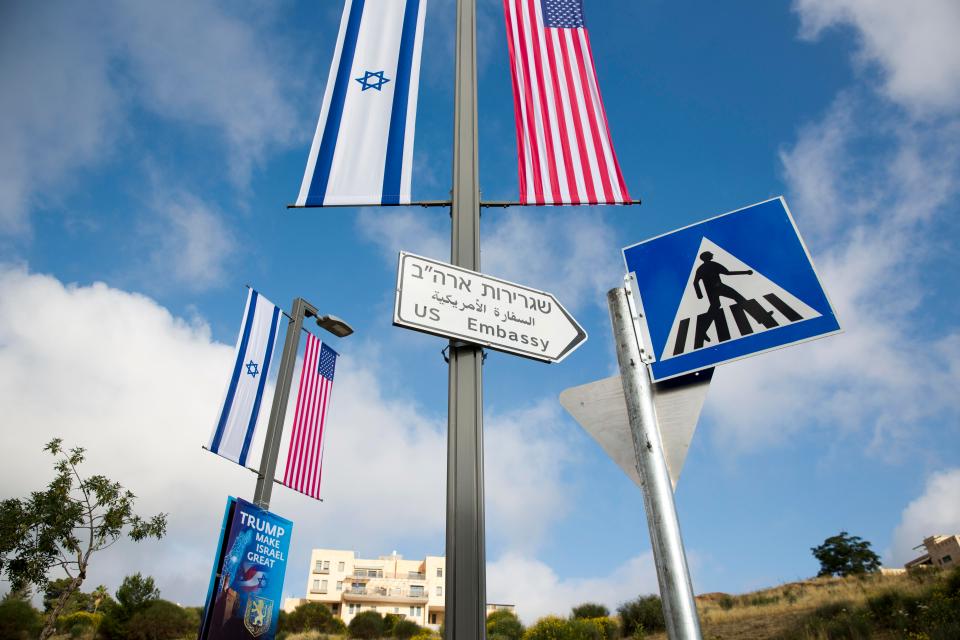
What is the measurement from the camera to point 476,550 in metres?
3.11

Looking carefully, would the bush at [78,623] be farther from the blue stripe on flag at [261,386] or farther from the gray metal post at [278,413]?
the gray metal post at [278,413]

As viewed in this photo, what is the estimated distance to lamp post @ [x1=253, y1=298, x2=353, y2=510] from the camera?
7.61 metres

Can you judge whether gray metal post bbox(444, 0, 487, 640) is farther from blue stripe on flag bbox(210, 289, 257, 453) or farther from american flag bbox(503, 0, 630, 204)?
blue stripe on flag bbox(210, 289, 257, 453)

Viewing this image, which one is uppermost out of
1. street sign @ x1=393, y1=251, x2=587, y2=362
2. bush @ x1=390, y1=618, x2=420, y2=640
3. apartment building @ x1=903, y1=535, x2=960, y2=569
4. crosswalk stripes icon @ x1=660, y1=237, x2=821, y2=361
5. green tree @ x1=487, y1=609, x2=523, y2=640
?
apartment building @ x1=903, y1=535, x2=960, y2=569

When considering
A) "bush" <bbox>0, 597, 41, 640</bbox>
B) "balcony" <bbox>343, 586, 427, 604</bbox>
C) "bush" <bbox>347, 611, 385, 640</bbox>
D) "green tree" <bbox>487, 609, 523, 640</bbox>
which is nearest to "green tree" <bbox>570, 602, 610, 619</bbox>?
"green tree" <bbox>487, 609, 523, 640</bbox>

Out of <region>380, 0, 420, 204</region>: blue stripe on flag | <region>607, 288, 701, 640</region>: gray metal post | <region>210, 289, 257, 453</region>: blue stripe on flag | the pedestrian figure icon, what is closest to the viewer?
<region>607, 288, 701, 640</region>: gray metal post

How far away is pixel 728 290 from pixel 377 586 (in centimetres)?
7166

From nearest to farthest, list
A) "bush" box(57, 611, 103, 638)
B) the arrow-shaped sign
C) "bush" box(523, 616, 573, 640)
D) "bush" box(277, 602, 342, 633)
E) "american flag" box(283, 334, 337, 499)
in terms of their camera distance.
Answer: the arrow-shaped sign → "american flag" box(283, 334, 337, 499) → "bush" box(523, 616, 573, 640) → "bush" box(57, 611, 103, 638) → "bush" box(277, 602, 342, 633)

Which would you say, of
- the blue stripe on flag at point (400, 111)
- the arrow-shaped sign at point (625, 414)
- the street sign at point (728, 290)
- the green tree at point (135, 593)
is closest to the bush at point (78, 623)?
the green tree at point (135, 593)

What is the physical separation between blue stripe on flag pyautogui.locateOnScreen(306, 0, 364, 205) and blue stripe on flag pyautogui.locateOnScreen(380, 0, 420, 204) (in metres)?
0.48

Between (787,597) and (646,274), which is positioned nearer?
(646,274)

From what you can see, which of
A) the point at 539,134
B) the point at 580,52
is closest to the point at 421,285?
the point at 539,134

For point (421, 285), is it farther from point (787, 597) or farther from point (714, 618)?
point (787, 597)

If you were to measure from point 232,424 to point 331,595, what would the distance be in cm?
6909
